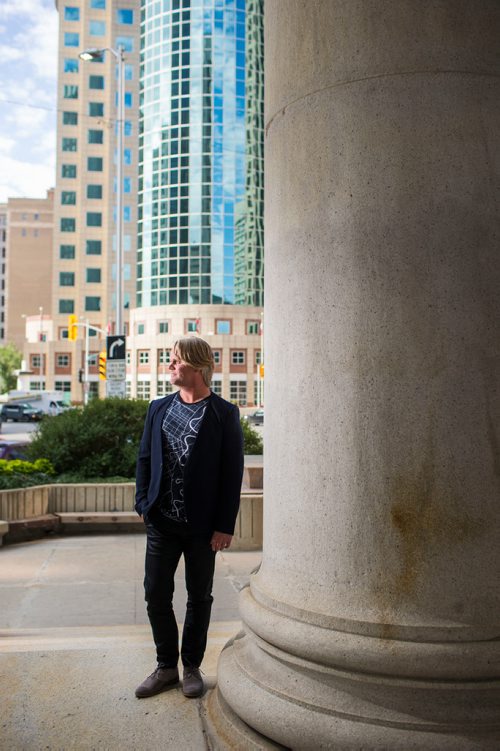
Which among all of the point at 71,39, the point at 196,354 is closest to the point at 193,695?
the point at 196,354

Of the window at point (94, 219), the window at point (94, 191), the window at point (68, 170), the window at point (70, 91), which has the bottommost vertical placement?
the window at point (94, 219)

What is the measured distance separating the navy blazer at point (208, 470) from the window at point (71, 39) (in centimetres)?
10387

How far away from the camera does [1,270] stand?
525ft

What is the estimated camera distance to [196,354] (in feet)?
12.9

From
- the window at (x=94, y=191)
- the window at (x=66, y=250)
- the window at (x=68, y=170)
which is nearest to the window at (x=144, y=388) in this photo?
the window at (x=66, y=250)

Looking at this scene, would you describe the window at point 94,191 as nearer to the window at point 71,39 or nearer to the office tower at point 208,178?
the office tower at point 208,178

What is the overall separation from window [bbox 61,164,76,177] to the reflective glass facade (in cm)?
1275

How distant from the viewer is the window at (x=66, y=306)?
96.0 m

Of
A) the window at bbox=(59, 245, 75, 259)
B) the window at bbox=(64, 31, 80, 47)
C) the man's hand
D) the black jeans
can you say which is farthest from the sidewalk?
the window at bbox=(64, 31, 80, 47)

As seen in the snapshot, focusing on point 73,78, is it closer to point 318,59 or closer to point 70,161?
point 70,161

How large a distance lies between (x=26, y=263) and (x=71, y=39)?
1880 inches

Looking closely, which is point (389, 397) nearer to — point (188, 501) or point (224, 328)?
point (188, 501)

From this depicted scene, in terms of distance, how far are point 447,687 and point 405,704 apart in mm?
163

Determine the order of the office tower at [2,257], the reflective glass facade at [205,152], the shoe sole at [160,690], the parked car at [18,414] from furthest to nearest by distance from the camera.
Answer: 1. the office tower at [2,257]
2. the reflective glass facade at [205,152]
3. the parked car at [18,414]
4. the shoe sole at [160,690]
